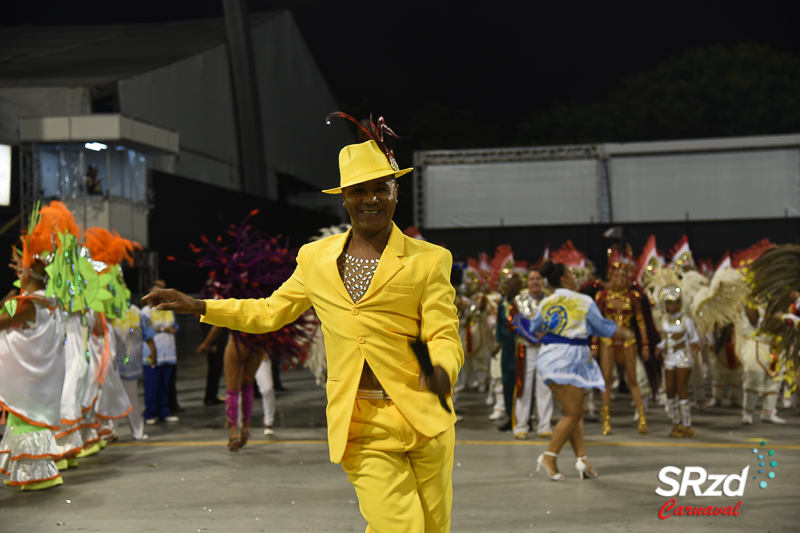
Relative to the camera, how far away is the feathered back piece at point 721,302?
35.8 feet

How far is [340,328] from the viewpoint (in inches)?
137

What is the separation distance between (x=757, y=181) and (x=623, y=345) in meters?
16.4

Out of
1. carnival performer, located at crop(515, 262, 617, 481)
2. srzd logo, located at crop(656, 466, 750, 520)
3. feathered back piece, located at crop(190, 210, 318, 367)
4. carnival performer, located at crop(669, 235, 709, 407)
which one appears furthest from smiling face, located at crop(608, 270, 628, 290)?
feathered back piece, located at crop(190, 210, 318, 367)

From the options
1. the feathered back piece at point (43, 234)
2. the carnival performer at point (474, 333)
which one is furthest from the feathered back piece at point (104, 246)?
the carnival performer at point (474, 333)

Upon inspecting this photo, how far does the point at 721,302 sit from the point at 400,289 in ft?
28.5

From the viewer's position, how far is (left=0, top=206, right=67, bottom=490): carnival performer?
23.8 feet

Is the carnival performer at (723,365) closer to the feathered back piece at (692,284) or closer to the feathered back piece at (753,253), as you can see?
the feathered back piece at (692,284)

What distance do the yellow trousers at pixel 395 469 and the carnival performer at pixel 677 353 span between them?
270 inches

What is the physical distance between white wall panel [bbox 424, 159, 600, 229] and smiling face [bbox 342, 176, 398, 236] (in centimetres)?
2203

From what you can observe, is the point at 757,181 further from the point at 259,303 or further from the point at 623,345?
the point at 259,303

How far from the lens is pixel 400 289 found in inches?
135

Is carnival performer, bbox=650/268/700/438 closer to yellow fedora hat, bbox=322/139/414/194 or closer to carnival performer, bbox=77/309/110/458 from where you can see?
carnival performer, bbox=77/309/110/458

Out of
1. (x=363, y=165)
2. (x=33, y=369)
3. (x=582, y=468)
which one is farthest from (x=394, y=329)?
(x=33, y=369)

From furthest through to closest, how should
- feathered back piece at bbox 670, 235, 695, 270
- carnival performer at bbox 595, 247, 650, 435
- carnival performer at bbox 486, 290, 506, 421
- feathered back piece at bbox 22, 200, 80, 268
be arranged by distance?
1. feathered back piece at bbox 670, 235, 695, 270
2. carnival performer at bbox 486, 290, 506, 421
3. carnival performer at bbox 595, 247, 650, 435
4. feathered back piece at bbox 22, 200, 80, 268
